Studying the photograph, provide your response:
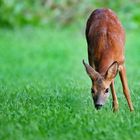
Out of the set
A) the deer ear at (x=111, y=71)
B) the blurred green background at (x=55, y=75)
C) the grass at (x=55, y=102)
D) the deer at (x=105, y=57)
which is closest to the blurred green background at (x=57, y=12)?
the blurred green background at (x=55, y=75)

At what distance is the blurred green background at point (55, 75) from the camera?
7.43 meters

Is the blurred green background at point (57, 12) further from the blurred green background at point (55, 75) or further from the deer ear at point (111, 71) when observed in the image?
the deer ear at point (111, 71)

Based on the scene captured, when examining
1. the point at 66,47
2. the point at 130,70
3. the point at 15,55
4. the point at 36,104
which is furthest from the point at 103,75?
the point at 66,47

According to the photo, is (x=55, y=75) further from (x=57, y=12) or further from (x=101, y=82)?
(x=57, y=12)

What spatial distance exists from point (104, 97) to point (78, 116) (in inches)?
42.7

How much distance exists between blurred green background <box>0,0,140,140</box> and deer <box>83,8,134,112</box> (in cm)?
20

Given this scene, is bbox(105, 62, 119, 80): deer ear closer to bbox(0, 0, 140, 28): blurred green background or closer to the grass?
the grass

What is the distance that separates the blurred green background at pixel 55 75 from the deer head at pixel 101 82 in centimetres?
16

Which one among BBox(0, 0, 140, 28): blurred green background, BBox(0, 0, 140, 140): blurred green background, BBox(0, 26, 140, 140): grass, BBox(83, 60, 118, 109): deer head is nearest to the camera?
BBox(0, 26, 140, 140): grass

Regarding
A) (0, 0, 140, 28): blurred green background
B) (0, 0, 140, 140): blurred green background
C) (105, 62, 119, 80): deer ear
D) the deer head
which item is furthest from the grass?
(0, 0, 140, 28): blurred green background

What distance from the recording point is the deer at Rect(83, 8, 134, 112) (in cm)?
916

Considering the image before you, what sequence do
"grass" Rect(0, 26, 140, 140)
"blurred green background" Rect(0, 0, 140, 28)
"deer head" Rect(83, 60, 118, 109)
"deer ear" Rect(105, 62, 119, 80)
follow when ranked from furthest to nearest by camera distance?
"blurred green background" Rect(0, 0, 140, 28), "deer ear" Rect(105, 62, 119, 80), "deer head" Rect(83, 60, 118, 109), "grass" Rect(0, 26, 140, 140)

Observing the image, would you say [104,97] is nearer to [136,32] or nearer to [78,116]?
[78,116]

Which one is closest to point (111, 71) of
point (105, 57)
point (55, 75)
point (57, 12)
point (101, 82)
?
point (101, 82)
